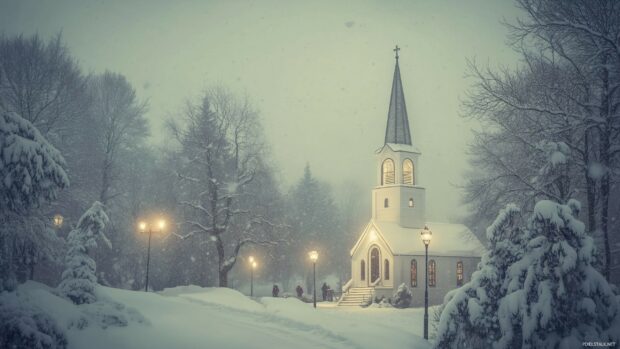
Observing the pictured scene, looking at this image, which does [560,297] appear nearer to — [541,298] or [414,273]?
[541,298]

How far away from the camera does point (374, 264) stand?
42250 mm

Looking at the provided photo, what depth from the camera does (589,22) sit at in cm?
1639

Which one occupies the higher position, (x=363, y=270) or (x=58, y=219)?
(x=58, y=219)

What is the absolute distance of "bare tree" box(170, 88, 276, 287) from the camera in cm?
3225

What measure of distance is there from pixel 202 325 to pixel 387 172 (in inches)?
1198

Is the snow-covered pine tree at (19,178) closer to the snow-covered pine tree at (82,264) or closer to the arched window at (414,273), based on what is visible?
the snow-covered pine tree at (82,264)

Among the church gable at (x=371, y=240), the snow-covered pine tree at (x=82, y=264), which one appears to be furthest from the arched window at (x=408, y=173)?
the snow-covered pine tree at (x=82, y=264)

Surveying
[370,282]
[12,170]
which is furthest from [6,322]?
[370,282]

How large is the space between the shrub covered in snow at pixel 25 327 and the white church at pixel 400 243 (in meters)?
31.8

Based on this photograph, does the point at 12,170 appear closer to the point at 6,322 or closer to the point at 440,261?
the point at 6,322

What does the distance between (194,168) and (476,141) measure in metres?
19.3

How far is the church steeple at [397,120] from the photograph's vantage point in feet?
145

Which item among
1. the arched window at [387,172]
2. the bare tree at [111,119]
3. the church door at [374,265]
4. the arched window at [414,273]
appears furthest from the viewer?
the arched window at [387,172]

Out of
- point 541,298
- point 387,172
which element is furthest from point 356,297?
point 541,298
